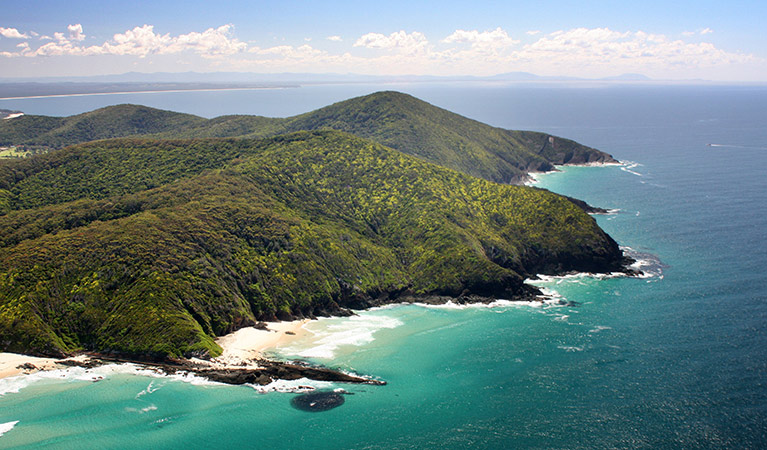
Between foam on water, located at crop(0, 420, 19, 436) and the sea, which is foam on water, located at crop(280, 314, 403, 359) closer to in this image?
the sea

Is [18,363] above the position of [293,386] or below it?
above

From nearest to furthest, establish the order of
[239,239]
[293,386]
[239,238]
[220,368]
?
[293,386], [220,368], [239,239], [239,238]

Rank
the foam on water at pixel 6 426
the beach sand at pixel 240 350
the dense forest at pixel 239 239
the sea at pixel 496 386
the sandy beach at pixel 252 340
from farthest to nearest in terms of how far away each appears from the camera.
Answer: the dense forest at pixel 239 239, the sandy beach at pixel 252 340, the beach sand at pixel 240 350, the foam on water at pixel 6 426, the sea at pixel 496 386

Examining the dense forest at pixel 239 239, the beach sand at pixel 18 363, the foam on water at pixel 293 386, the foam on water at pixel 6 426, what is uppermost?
the dense forest at pixel 239 239

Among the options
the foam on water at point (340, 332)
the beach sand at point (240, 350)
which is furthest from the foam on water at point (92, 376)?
the foam on water at point (340, 332)

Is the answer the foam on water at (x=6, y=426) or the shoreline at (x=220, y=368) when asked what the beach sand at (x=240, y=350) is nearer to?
the shoreline at (x=220, y=368)

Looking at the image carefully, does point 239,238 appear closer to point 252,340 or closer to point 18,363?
point 252,340

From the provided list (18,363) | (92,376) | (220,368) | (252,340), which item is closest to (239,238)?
(252,340)
